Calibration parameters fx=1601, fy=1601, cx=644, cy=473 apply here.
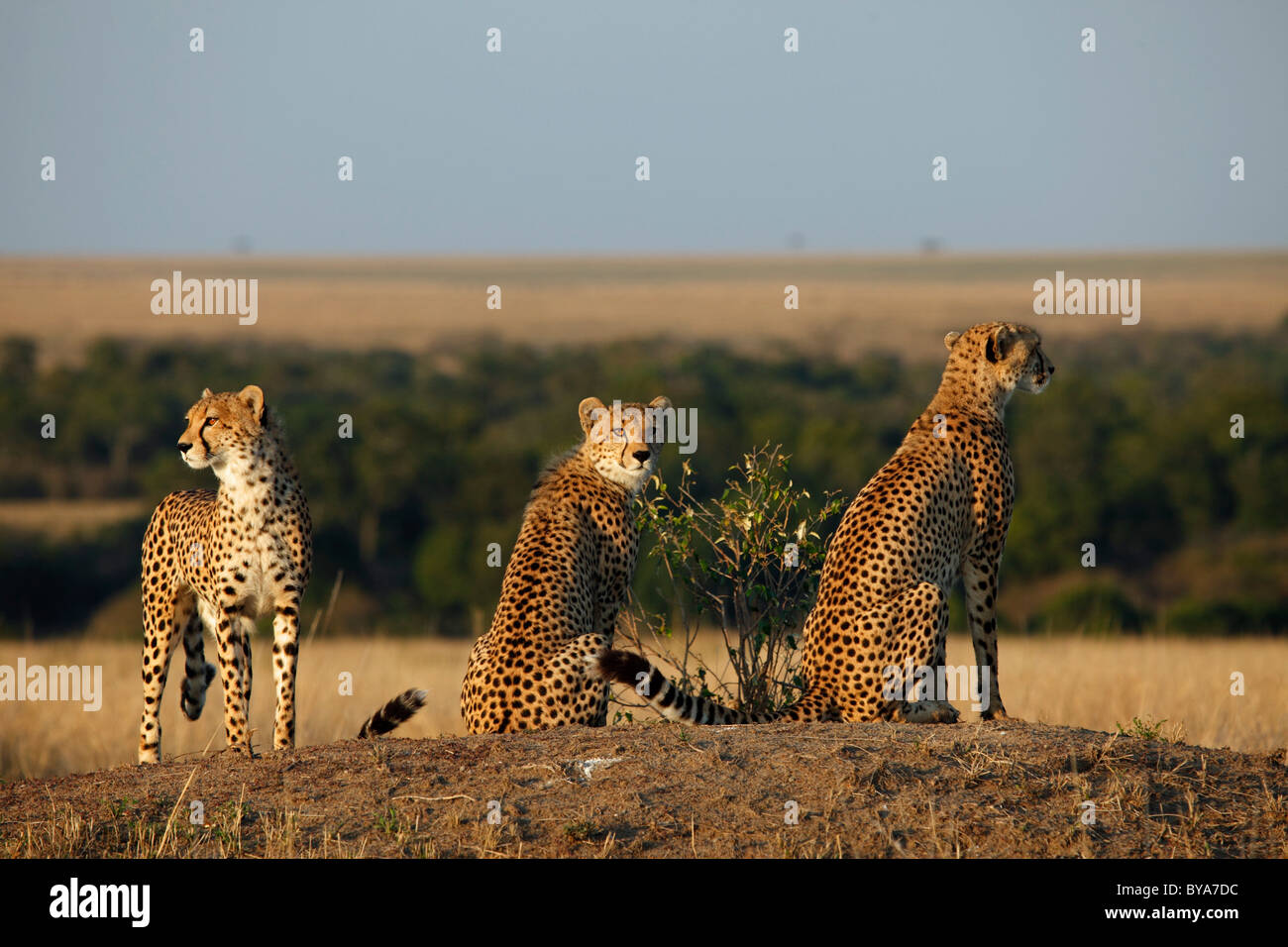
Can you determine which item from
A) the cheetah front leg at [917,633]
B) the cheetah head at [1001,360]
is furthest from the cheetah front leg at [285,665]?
the cheetah head at [1001,360]

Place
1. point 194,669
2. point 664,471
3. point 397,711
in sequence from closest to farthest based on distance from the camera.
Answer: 1. point 397,711
2. point 194,669
3. point 664,471

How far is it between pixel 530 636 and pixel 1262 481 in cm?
2582

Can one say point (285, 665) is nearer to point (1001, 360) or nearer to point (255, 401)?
point (255, 401)

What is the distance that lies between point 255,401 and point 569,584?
135 cm

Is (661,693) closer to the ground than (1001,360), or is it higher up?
closer to the ground

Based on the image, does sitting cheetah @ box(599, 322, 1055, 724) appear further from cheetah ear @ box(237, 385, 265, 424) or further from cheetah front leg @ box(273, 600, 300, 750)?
cheetah ear @ box(237, 385, 265, 424)

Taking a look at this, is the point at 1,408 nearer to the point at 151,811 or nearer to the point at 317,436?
the point at 317,436

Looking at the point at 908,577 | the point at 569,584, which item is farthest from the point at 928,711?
the point at 569,584

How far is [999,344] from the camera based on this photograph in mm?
6590

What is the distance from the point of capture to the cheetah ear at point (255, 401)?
19.4ft

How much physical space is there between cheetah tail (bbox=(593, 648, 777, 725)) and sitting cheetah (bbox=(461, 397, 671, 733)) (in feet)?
0.88

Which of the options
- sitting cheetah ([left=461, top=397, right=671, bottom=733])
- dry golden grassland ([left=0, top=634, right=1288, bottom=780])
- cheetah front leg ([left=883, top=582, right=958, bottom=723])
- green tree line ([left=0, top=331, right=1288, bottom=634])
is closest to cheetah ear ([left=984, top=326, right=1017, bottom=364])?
cheetah front leg ([left=883, top=582, right=958, bottom=723])

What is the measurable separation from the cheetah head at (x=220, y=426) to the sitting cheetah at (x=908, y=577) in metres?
1.86

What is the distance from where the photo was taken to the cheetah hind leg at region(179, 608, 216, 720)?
6.41 metres
